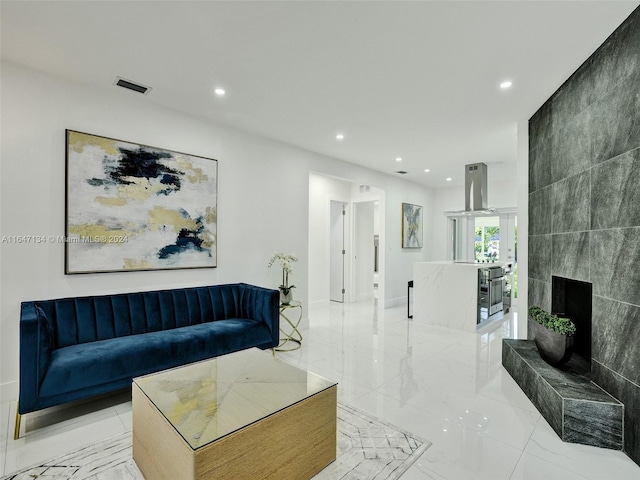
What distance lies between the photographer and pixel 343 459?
198 centimetres

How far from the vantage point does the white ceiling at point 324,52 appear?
2.07 m

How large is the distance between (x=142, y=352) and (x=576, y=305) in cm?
366

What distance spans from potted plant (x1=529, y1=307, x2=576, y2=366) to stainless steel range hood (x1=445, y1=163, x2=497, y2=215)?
3.10 m

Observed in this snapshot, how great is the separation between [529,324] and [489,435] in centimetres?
179

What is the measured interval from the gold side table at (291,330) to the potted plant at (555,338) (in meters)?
2.59

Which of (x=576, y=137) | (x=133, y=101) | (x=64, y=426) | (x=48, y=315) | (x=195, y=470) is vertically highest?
(x=133, y=101)

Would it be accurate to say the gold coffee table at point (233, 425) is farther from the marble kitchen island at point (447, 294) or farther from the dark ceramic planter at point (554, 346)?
the marble kitchen island at point (447, 294)

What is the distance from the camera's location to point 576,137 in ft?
9.02

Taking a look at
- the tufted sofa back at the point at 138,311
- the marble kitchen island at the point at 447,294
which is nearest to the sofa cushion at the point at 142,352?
the tufted sofa back at the point at 138,311

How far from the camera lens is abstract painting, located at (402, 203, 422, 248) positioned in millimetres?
7223

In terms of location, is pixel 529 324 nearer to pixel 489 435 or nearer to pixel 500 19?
pixel 489 435

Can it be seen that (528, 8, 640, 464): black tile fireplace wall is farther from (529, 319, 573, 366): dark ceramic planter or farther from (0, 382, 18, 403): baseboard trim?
(0, 382, 18, 403): baseboard trim

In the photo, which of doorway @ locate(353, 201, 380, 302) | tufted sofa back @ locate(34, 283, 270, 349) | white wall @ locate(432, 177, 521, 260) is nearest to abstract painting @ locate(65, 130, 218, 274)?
tufted sofa back @ locate(34, 283, 270, 349)

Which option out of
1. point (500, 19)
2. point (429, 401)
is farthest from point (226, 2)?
point (429, 401)
